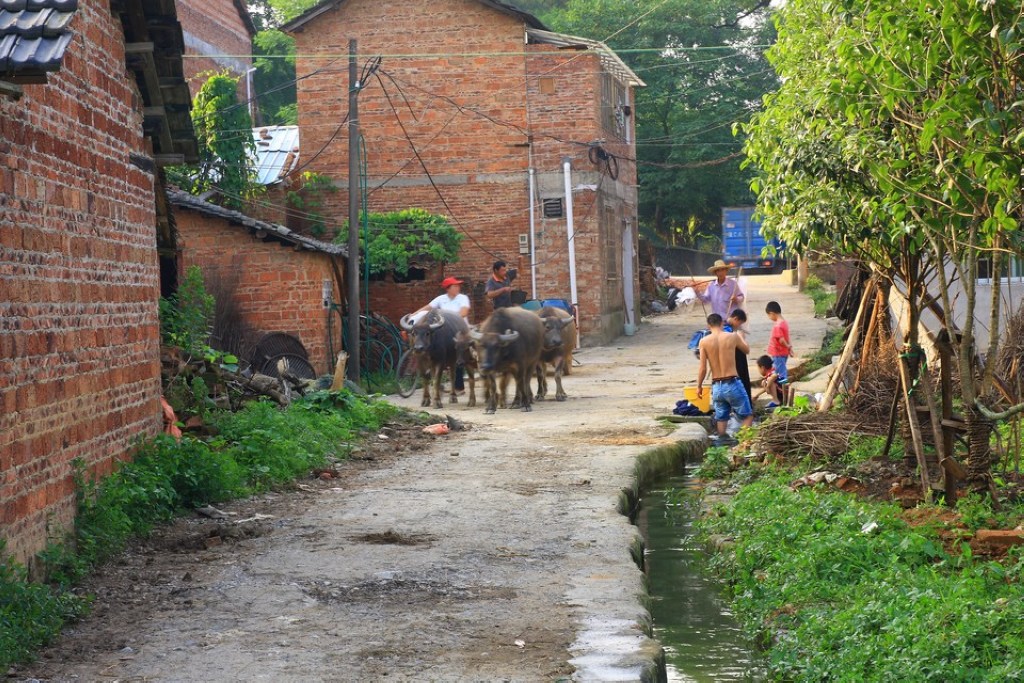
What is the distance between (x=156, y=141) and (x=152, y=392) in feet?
7.31

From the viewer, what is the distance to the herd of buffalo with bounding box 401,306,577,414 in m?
16.7

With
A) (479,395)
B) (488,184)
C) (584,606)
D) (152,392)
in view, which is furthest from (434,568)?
(488,184)

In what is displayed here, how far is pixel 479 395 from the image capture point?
20094 millimetres

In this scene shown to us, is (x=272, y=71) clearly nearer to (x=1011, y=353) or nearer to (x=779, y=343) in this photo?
(x=779, y=343)

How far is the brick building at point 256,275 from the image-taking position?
20.2 metres

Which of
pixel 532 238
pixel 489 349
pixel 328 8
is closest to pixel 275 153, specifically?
pixel 328 8

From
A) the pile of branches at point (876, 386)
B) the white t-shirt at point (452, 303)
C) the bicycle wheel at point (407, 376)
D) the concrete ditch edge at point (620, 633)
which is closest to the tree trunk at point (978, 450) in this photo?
the concrete ditch edge at point (620, 633)

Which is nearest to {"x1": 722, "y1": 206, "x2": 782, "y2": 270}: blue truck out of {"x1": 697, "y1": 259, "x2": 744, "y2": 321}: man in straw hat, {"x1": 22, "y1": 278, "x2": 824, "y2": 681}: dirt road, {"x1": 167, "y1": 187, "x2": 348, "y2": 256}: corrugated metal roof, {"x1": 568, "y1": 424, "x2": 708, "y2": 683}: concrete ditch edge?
{"x1": 167, "y1": 187, "x2": 348, "y2": 256}: corrugated metal roof

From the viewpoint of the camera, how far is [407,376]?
63.5ft

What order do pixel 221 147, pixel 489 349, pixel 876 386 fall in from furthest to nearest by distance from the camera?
pixel 221 147 → pixel 489 349 → pixel 876 386

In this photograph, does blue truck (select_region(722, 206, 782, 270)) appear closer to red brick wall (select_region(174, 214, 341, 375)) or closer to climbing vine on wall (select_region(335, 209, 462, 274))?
climbing vine on wall (select_region(335, 209, 462, 274))

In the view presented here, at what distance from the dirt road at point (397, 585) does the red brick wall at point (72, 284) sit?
2.65ft

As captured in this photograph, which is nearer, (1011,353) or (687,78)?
(1011,353)

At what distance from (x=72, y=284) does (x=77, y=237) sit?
1.13ft
